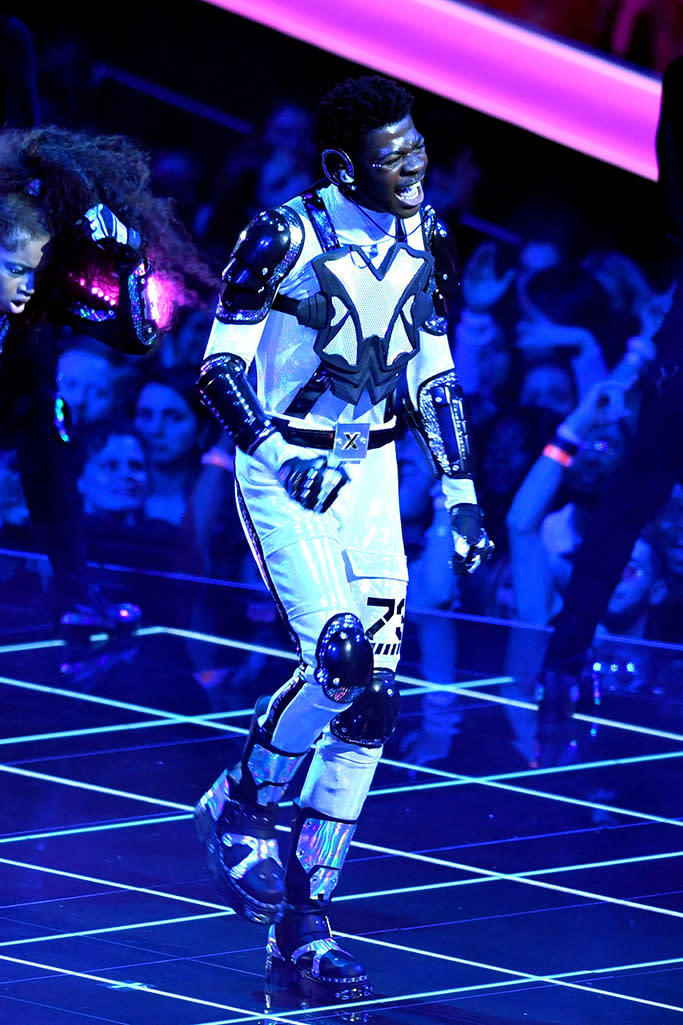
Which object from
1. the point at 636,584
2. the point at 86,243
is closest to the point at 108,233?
the point at 86,243

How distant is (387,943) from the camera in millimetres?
3615

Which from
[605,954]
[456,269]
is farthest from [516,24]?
[605,954]

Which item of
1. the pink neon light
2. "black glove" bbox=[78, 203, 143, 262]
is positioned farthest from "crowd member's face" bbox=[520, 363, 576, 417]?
"black glove" bbox=[78, 203, 143, 262]

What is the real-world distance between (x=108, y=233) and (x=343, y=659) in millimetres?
1551

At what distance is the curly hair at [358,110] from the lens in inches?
136

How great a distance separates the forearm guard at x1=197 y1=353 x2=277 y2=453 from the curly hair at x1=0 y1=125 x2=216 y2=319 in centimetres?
88

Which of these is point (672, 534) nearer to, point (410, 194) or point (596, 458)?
point (596, 458)

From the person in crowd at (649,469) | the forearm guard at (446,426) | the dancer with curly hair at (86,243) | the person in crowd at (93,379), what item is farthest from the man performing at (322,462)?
the person in crowd at (93,379)

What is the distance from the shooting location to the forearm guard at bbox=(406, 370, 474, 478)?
3.69 meters

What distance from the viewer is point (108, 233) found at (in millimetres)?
4383

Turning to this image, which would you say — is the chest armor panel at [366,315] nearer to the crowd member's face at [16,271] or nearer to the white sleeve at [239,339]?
the white sleeve at [239,339]

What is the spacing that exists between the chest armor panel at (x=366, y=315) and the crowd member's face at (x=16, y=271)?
93 cm

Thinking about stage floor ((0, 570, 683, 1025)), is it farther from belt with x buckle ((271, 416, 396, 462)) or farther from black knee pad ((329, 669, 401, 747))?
belt with x buckle ((271, 416, 396, 462))

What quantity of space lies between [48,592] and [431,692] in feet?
5.27
